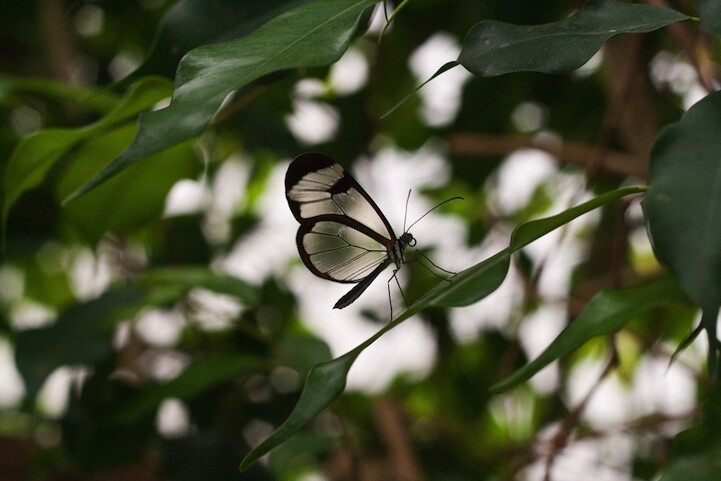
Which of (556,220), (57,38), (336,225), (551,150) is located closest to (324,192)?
(336,225)

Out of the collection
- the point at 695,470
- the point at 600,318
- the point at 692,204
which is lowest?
the point at 695,470

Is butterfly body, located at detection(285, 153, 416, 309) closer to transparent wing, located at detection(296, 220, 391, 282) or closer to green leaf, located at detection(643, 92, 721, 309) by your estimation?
transparent wing, located at detection(296, 220, 391, 282)

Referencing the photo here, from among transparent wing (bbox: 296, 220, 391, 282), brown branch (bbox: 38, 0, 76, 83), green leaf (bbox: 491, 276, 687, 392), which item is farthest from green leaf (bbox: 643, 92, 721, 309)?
brown branch (bbox: 38, 0, 76, 83)

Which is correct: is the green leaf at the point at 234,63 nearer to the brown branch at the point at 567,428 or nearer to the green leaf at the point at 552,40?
the green leaf at the point at 552,40

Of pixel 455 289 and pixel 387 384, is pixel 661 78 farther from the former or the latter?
pixel 455 289

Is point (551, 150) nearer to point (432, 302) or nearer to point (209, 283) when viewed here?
point (209, 283)

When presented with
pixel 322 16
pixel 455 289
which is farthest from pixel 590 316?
pixel 322 16
